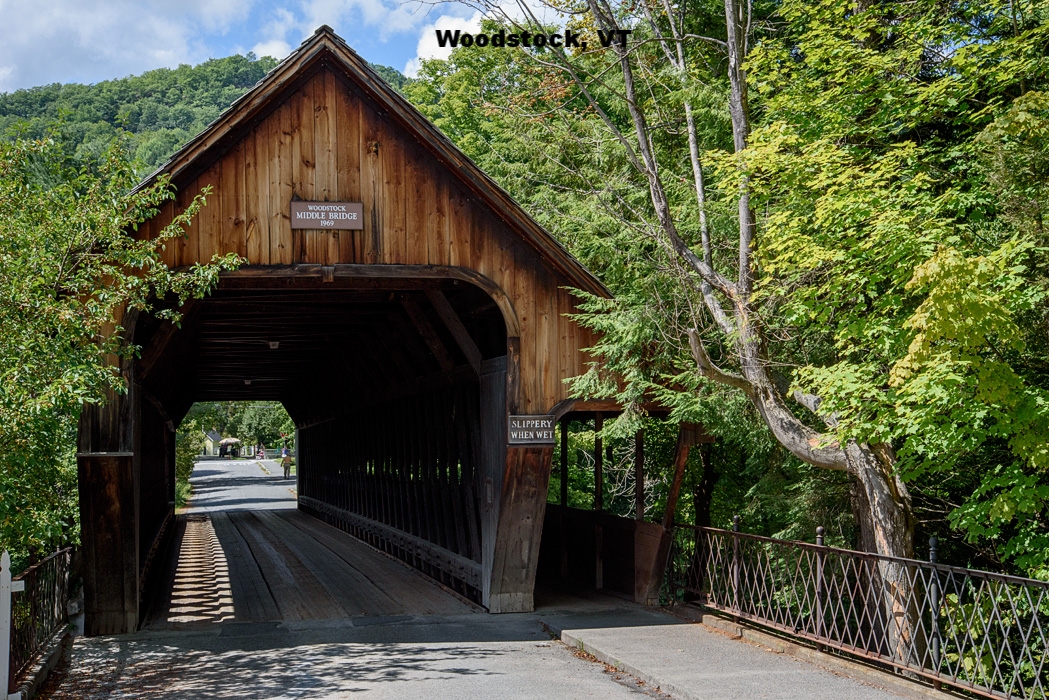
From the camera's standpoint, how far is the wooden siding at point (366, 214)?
9.76m

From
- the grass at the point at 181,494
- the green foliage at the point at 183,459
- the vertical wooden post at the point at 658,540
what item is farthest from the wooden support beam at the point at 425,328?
the green foliage at the point at 183,459

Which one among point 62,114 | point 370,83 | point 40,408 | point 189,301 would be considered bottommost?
point 40,408

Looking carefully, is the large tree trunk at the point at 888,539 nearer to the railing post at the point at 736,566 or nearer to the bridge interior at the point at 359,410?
the railing post at the point at 736,566

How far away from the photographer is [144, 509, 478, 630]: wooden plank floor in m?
11.4

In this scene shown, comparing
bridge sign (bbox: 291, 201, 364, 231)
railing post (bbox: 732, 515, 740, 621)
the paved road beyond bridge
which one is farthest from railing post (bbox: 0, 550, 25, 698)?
railing post (bbox: 732, 515, 740, 621)

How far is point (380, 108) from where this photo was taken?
10.2 m

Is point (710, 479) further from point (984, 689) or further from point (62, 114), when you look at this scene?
point (62, 114)

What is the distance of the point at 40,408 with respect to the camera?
21.4 feet

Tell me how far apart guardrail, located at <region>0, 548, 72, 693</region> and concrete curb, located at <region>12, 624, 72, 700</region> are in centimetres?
5

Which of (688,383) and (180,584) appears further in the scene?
(180,584)

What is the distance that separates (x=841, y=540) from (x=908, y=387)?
17.3ft

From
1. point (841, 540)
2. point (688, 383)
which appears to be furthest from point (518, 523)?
point (841, 540)

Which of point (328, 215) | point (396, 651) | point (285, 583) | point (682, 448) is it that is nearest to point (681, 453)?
point (682, 448)

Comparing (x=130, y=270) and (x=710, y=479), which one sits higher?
(x=130, y=270)
